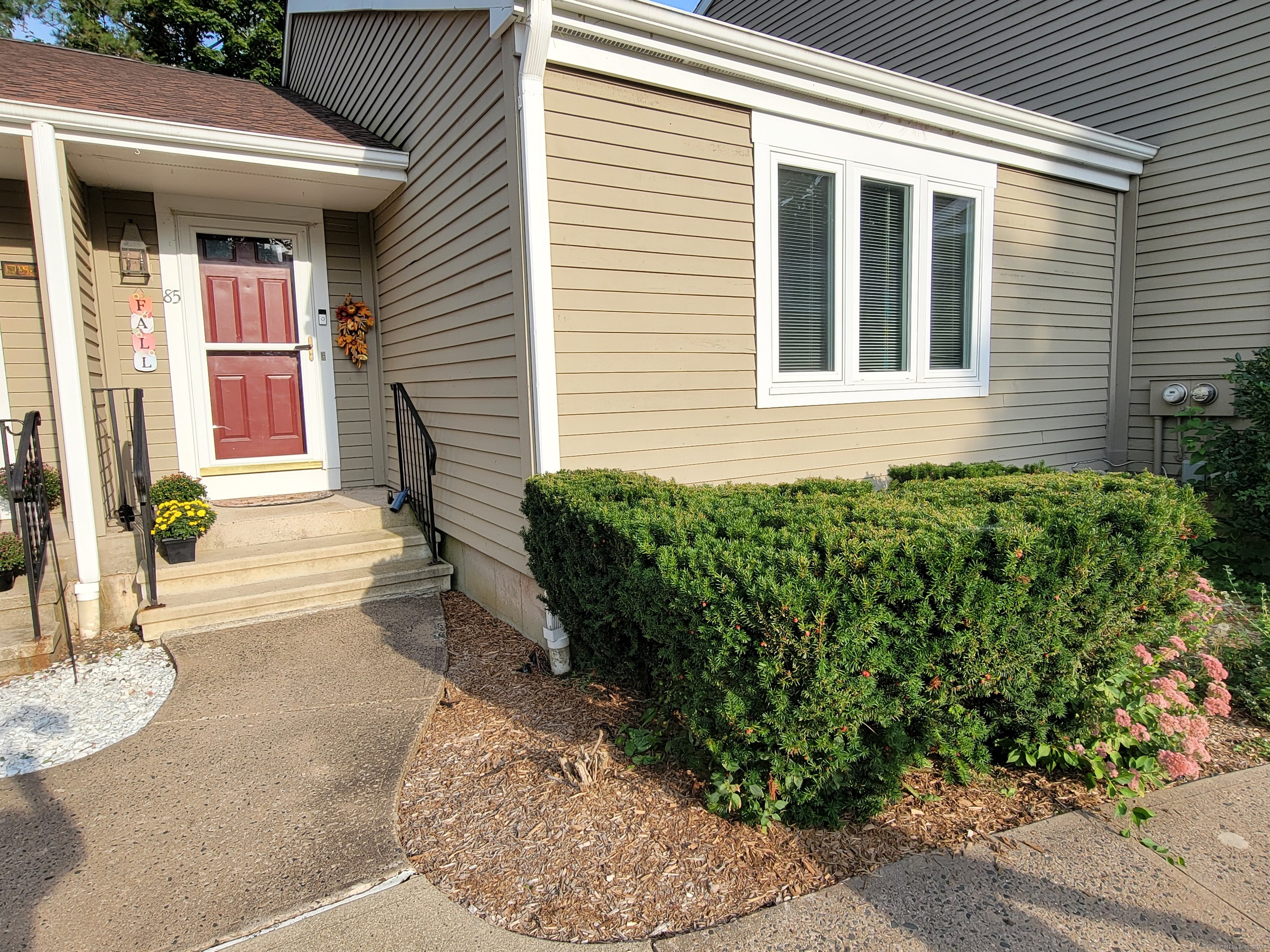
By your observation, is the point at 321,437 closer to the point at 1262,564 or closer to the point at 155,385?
the point at 155,385

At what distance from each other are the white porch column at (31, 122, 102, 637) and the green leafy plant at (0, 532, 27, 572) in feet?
0.86

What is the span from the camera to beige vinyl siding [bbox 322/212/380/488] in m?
6.04

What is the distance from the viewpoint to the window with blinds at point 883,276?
5.10 metres

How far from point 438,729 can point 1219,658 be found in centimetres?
383

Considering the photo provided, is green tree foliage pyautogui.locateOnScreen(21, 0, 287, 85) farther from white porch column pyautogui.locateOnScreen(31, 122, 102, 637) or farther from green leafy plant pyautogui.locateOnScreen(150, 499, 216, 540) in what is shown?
green leafy plant pyautogui.locateOnScreen(150, 499, 216, 540)

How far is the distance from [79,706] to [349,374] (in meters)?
3.28

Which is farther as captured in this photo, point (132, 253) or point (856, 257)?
point (132, 253)

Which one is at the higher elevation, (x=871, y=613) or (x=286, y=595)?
(x=871, y=613)

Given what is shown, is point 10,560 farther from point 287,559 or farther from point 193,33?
point 193,33

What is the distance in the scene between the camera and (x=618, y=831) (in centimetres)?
249

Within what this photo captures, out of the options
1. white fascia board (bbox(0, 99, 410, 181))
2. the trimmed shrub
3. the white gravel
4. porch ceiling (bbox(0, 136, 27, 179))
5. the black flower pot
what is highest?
white fascia board (bbox(0, 99, 410, 181))

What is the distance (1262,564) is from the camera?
548cm

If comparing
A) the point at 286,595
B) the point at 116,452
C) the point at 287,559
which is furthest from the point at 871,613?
the point at 116,452

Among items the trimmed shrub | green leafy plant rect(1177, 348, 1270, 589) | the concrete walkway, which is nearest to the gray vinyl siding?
green leafy plant rect(1177, 348, 1270, 589)
